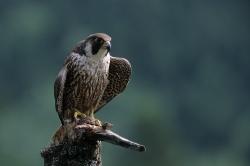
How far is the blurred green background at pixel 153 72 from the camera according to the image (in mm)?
46531

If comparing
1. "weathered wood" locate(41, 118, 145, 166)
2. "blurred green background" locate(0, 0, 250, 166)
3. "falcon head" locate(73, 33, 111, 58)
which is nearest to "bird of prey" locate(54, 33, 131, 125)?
"falcon head" locate(73, 33, 111, 58)

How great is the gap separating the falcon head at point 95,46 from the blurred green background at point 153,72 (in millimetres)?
31570

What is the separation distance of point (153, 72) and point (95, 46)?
52301 millimetres

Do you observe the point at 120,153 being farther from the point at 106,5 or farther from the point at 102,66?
the point at 102,66

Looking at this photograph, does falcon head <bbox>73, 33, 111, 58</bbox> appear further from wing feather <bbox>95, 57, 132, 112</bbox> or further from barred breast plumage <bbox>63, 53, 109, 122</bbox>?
wing feather <bbox>95, 57, 132, 112</bbox>

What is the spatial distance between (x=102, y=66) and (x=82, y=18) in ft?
180

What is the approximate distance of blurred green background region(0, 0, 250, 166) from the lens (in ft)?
153

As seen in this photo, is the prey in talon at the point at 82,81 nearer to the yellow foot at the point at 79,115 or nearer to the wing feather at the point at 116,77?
the yellow foot at the point at 79,115

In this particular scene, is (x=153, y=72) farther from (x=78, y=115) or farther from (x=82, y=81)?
(x=78, y=115)

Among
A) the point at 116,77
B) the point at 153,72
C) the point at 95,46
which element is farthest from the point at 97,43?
the point at 153,72

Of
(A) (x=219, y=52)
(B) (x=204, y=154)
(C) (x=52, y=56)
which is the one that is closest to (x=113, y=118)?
(B) (x=204, y=154)

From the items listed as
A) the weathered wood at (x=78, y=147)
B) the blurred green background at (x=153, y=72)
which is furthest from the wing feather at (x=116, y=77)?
the blurred green background at (x=153, y=72)

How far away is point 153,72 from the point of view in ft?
205

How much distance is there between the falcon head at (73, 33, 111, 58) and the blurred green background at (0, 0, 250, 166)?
31570mm
